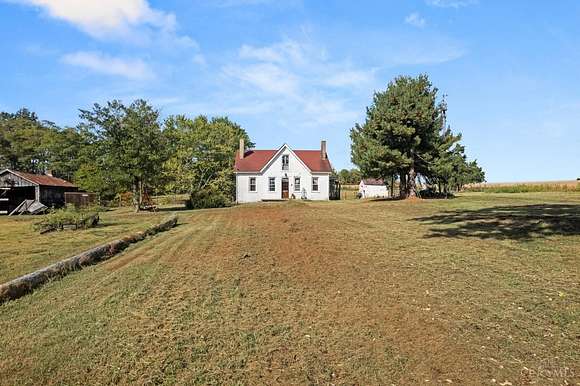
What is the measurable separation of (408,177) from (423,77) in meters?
8.74

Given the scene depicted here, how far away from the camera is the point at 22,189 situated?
1425 inches

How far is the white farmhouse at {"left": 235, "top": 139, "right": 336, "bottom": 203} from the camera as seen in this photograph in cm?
4566

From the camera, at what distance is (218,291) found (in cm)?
679

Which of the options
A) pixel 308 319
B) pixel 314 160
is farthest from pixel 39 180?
pixel 308 319

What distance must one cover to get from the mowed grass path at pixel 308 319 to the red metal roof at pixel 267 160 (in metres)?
36.5

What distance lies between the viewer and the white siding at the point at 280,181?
45656 mm

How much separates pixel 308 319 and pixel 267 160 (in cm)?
4277

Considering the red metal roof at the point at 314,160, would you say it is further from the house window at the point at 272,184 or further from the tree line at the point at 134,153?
the tree line at the point at 134,153

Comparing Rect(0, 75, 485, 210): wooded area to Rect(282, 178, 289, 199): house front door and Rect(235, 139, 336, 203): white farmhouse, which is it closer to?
Rect(235, 139, 336, 203): white farmhouse

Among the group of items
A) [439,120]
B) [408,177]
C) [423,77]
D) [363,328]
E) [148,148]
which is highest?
[423,77]

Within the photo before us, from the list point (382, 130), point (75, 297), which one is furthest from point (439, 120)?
point (75, 297)

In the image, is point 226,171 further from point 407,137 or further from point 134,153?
point 407,137

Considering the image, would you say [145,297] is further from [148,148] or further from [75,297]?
[148,148]

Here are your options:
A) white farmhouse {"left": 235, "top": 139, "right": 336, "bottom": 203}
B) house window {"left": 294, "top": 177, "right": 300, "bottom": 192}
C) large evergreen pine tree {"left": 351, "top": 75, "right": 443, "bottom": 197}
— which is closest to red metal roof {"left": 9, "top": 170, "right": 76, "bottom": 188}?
white farmhouse {"left": 235, "top": 139, "right": 336, "bottom": 203}
